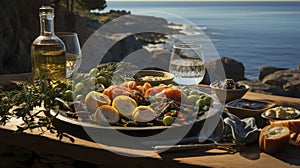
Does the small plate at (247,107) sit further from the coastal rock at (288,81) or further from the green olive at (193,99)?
the coastal rock at (288,81)

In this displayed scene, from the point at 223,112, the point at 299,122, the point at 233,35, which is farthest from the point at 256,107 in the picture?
the point at 233,35

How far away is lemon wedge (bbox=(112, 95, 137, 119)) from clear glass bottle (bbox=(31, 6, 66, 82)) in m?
0.46

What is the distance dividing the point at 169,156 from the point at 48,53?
783mm

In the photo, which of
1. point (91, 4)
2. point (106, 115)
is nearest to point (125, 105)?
point (106, 115)

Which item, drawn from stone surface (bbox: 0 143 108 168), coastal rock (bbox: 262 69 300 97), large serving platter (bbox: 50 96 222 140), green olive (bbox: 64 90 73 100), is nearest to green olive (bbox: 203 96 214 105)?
large serving platter (bbox: 50 96 222 140)

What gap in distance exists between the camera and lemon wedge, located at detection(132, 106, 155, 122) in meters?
1.51

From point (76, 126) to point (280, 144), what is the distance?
2.04ft

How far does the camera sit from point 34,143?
5.27ft

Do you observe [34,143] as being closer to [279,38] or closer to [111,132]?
[111,132]

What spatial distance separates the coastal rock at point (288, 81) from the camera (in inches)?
227

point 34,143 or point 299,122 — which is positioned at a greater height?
point 299,122

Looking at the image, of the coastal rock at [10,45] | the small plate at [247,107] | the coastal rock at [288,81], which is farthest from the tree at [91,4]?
the small plate at [247,107]

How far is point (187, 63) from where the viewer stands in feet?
6.10

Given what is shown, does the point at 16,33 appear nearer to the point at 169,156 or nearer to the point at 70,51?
the point at 70,51
